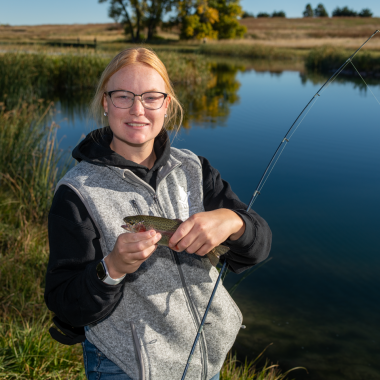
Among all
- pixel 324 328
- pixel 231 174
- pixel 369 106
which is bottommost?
pixel 324 328

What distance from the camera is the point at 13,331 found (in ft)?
8.77

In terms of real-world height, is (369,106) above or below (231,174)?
above

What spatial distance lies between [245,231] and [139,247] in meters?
0.47

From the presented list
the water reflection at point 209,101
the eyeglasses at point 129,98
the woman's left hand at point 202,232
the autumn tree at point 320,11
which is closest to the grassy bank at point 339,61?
the water reflection at point 209,101

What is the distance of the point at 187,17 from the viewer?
45.9 metres

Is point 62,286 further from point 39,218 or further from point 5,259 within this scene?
point 39,218

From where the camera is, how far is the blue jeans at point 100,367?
4.85 feet

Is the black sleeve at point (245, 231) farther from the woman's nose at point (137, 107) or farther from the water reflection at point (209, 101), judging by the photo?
the water reflection at point (209, 101)

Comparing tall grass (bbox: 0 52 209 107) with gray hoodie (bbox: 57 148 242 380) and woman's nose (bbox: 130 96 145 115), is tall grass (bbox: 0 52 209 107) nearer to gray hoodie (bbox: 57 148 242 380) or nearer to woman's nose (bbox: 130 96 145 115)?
woman's nose (bbox: 130 96 145 115)

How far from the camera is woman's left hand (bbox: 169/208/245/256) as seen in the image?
1262 mm

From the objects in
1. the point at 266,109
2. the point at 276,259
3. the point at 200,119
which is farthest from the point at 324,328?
the point at 266,109

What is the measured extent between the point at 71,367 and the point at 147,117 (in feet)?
6.07

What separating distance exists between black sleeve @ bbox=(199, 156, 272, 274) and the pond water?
1.00 meters

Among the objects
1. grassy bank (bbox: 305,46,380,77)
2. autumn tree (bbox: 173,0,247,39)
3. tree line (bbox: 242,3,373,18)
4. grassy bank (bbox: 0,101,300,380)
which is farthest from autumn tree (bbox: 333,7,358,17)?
grassy bank (bbox: 0,101,300,380)
